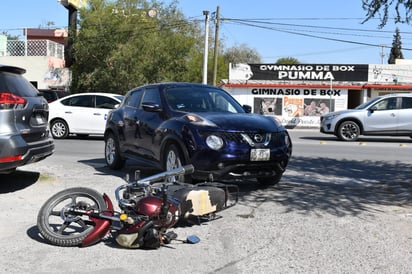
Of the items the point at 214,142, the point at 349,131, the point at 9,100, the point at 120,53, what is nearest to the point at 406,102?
the point at 349,131

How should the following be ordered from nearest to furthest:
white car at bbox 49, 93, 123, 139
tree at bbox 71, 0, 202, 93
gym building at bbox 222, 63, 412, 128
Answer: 1. white car at bbox 49, 93, 123, 139
2. tree at bbox 71, 0, 202, 93
3. gym building at bbox 222, 63, 412, 128

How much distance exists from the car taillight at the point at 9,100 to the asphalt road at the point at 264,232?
1307mm

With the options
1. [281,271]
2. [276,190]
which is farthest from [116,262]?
[276,190]

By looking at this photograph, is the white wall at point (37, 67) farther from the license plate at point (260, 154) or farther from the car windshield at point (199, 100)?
the license plate at point (260, 154)

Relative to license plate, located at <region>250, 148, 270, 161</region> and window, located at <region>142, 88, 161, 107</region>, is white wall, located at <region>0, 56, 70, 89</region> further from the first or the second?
license plate, located at <region>250, 148, 270, 161</region>

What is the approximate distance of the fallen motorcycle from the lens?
16.2 feet

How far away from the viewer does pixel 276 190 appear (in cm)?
785

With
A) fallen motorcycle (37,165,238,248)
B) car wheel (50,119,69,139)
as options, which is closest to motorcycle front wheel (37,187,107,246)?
fallen motorcycle (37,165,238,248)

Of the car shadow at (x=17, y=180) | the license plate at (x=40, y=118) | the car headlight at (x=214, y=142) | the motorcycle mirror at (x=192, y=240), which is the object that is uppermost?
the license plate at (x=40, y=118)

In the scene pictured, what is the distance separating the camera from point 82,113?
645 inches

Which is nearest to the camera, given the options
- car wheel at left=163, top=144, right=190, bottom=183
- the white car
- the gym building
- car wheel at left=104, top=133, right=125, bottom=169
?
car wheel at left=163, top=144, right=190, bottom=183

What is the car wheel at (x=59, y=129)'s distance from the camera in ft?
54.7

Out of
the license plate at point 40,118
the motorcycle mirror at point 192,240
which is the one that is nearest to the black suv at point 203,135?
the motorcycle mirror at point 192,240

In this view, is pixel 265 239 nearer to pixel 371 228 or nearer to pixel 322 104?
pixel 371 228
